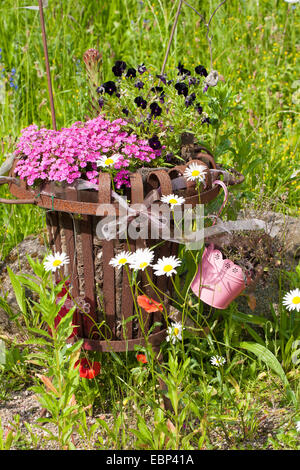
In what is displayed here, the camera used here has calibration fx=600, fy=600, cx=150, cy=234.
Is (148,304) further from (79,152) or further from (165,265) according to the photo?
(79,152)

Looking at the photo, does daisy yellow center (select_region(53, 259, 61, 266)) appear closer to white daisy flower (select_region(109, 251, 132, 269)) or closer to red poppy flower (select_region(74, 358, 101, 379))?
white daisy flower (select_region(109, 251, 132, 269))

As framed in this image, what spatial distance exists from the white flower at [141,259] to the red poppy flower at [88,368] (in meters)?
0.49

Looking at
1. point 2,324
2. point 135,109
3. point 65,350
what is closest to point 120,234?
point 65,350

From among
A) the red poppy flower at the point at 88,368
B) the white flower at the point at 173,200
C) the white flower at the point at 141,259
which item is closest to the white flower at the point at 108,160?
the white flower at the point at 173,200

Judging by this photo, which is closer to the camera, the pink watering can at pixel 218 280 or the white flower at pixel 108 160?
the white flower at pixel 108 160

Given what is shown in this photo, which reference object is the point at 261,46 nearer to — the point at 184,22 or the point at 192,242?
the point at 184,22

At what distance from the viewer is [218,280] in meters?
2.22

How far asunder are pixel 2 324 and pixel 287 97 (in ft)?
9.03

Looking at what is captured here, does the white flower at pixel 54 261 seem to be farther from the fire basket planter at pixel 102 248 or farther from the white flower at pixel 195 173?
the white flower at pixel 195 173

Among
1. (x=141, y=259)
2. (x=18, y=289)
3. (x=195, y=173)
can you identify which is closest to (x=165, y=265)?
(x=141, y=259)

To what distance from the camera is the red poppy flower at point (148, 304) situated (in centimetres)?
209

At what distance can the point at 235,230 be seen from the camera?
2.35m

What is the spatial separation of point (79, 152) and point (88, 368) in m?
0.83

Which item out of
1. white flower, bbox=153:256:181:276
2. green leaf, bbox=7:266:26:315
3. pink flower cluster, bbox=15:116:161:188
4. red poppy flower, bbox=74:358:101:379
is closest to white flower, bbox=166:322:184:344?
white flower, bbox=153:256:181:276
